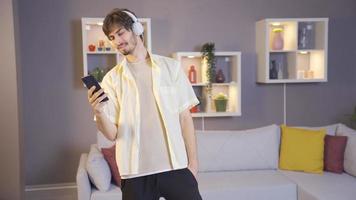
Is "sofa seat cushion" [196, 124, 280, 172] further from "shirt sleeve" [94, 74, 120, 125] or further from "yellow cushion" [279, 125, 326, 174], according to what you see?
"shirt sleeve" [94, 74, 120, 125]

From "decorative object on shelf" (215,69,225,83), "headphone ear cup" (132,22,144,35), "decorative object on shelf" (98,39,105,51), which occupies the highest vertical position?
"decorative object on shelf" (98,39,105,51)

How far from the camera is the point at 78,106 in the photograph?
3.89 meters

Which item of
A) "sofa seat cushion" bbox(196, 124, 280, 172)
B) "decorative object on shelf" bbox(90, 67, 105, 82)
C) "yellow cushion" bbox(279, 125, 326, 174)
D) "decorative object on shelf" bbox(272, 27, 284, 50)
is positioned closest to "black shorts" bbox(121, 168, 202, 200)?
"sofa seat cushion" bbox(196, 124, 280, 172)

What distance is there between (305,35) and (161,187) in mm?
2907

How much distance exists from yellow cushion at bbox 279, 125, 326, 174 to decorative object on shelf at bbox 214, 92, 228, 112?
662 millimetres

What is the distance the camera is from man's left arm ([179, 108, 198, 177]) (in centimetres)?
183

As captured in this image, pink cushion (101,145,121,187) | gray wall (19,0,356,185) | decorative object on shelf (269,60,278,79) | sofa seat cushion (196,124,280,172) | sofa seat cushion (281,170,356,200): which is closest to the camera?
sofa seat cushion (281,170,356,200)

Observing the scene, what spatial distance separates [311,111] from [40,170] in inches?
116

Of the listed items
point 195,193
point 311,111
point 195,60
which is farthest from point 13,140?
point 311,111

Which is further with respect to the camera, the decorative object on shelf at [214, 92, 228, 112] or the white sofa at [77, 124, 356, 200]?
the decorative object on shelf at [214, 92, 228, 112]

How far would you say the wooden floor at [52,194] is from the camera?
152 inches

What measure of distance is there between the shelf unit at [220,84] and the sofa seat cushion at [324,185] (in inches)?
34.9

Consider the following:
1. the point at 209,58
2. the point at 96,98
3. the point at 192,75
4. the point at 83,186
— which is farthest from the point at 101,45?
the point at 96,98

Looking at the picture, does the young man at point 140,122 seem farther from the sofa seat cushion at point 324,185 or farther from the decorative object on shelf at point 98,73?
the decorative object on shelf at point 98,73
